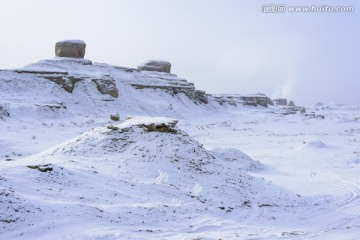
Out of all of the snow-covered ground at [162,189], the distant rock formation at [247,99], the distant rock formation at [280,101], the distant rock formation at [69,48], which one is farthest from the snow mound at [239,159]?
the distant rock formation at [280,101]

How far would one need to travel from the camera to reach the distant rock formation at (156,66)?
228 ft

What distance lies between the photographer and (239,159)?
18203mm

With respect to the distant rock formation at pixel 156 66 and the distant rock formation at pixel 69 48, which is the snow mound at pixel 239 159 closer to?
the distant rock formation at pixel 69 48

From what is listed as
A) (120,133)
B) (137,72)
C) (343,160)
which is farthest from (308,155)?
(137,72)

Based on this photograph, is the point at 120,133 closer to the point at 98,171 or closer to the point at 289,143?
the point at 98,171

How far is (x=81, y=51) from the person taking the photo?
58.8 m

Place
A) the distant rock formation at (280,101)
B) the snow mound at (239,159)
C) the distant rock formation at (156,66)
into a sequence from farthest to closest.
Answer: the distant rock formation at (280,101), the distant rock formation at (156,66), the snow mound at (239,159)

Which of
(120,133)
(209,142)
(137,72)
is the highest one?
(137,72)

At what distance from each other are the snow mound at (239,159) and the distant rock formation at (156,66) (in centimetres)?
5200

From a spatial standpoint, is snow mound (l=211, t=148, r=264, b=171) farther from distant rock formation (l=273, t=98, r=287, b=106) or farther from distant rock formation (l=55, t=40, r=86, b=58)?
distant rock formation (l=273, t=98, r=287, b=106)

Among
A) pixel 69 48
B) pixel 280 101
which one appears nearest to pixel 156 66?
pixel 69 48

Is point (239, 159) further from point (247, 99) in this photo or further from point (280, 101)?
point (280, 101)

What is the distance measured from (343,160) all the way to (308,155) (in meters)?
2.35

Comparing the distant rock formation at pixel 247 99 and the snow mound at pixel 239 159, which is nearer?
the snow mound at pixel 239 159
